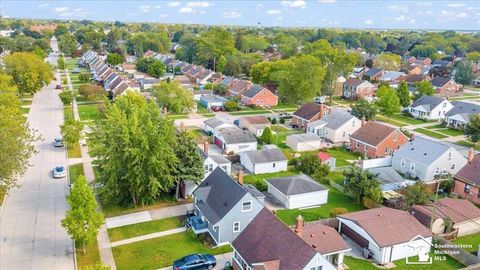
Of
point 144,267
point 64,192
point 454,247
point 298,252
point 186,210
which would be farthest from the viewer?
point 64,192

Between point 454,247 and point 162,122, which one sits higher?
point 162,122

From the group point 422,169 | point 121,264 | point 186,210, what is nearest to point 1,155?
point 121,264

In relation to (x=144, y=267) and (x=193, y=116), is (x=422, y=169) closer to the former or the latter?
(x=144, y=267)

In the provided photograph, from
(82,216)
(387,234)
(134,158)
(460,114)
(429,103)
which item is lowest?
(387,234)

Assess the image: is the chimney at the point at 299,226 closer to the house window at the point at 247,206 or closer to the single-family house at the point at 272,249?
the single-family house at the point at 272,249

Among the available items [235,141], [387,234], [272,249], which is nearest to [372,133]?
[235,141]

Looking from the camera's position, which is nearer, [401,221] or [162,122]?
[401,221]

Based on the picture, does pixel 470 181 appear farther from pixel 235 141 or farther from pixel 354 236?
pixel 235 141
